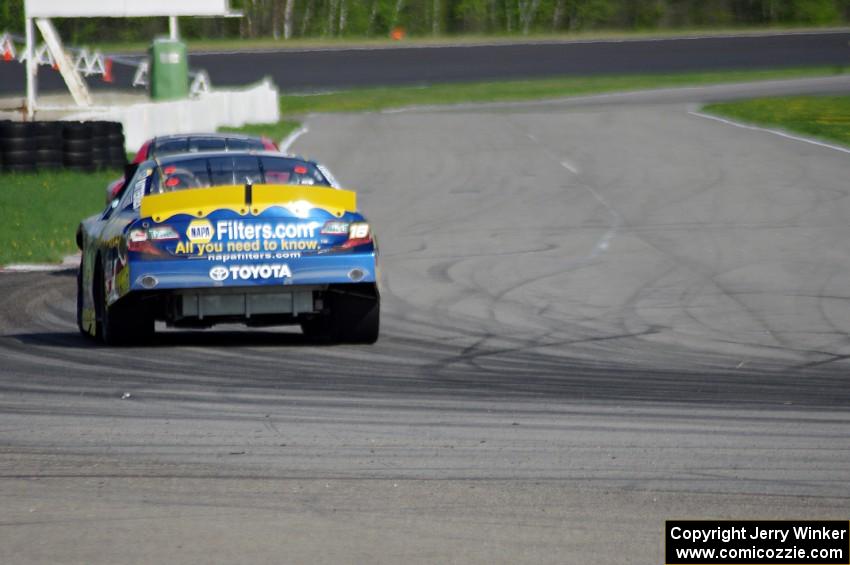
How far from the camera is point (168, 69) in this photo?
42.5m

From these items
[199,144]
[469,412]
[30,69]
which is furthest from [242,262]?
[30,69]

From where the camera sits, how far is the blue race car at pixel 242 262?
412 inches

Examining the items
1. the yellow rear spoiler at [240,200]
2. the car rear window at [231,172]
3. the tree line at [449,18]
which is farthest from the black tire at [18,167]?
the tree line at [449,18]

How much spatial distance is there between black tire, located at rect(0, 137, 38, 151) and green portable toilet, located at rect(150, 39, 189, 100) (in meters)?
16.3

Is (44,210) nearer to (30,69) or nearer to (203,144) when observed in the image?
(203,144)

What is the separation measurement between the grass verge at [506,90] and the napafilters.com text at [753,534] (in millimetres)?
40901

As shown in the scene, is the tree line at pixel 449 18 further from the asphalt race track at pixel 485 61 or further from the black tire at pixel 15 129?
the black tire at pixel 15 129

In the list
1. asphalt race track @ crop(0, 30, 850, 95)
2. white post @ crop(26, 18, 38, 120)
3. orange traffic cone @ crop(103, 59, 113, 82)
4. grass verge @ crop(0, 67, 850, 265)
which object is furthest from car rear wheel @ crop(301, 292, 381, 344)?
asphalt race track @ crop(0, 30, 850, 95)

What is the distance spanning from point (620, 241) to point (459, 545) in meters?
12.7

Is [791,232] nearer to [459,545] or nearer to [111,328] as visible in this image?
[111,328]

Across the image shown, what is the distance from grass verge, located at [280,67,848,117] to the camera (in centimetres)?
5016

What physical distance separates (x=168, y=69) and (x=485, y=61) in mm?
23683

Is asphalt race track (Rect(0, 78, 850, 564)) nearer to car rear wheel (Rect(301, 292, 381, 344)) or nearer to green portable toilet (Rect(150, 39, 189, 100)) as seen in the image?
car rear wheel (Rect(301, 292, 381, 344))

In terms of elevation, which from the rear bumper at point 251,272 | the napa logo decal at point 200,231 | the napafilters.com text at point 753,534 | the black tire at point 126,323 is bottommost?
the black tire at point 126,323
